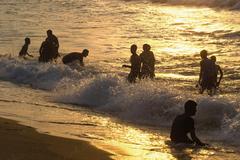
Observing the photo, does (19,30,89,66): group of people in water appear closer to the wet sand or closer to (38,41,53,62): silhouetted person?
(38,41,53,62): silhouetted person

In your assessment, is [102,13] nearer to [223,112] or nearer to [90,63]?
[90,63]

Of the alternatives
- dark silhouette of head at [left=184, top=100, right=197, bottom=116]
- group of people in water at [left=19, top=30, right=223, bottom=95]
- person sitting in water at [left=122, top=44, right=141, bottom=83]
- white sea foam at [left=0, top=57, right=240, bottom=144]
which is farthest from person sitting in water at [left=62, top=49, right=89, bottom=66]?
dark silhouette of head at [left=184, top=100, right=197, bottom=116]

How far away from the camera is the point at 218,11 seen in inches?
1736

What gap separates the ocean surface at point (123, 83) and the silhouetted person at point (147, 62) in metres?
0.43

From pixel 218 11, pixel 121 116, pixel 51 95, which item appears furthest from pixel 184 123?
pixel 218 11

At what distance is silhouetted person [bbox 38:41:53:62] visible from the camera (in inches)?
799

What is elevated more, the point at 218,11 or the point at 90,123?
the point at 218,11

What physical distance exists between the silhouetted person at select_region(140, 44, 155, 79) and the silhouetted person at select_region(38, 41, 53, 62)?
15.6ft

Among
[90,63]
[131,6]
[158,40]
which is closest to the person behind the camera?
[90,63]

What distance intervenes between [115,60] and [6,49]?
18.4 ft

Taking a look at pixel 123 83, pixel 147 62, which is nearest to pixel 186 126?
pixel 123 83

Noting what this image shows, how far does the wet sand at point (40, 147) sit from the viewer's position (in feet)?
29.5

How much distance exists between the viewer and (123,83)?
16281mm

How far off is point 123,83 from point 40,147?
6829mm
